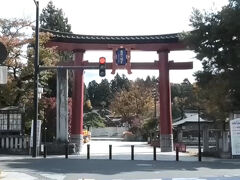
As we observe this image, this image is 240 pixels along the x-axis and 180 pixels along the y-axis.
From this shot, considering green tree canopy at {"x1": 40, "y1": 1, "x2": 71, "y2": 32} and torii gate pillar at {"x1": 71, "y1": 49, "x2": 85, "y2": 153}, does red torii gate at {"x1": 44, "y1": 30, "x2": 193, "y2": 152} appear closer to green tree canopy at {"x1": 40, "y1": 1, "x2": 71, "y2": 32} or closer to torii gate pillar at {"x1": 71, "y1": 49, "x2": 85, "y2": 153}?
torii gate pillar at {"x1": 71, "y1": 49, "x2": 85, "y2": 153}

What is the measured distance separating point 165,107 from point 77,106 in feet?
23.3

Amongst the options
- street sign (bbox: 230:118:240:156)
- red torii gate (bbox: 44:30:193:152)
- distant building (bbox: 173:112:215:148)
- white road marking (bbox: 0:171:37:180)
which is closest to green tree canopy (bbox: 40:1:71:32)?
distant building (bbox: 173:112:215:148)

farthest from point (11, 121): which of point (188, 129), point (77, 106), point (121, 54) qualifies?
point (188, 129)

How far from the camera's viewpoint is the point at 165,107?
36.2 metres

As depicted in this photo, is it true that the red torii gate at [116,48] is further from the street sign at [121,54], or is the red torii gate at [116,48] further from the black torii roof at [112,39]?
the street sign at [121,54]

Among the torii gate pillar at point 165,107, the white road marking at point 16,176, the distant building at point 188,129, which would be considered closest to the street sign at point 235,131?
the white road marking at point 16,176

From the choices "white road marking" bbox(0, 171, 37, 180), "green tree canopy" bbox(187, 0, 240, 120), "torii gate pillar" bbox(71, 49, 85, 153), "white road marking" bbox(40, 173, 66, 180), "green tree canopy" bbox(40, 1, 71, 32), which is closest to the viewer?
"white road marking" bbox(0, 171, 37, 180)

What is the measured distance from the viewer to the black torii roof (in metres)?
34.9

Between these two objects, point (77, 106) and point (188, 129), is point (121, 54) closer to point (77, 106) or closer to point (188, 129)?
point (77, 106)

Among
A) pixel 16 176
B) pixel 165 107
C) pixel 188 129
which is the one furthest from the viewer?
pixel 188 129

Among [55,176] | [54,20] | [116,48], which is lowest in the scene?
[55,176]

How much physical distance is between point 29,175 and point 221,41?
676 inches

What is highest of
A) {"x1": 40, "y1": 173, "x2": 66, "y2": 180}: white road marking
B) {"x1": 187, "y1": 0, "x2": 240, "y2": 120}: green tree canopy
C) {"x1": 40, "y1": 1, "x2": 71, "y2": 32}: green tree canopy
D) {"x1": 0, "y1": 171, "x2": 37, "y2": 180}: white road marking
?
{"x1": 40, "y1": 1, "x2": 71, "y2": 32}: green tree canopy

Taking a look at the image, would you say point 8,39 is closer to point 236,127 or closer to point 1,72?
point 236,127
